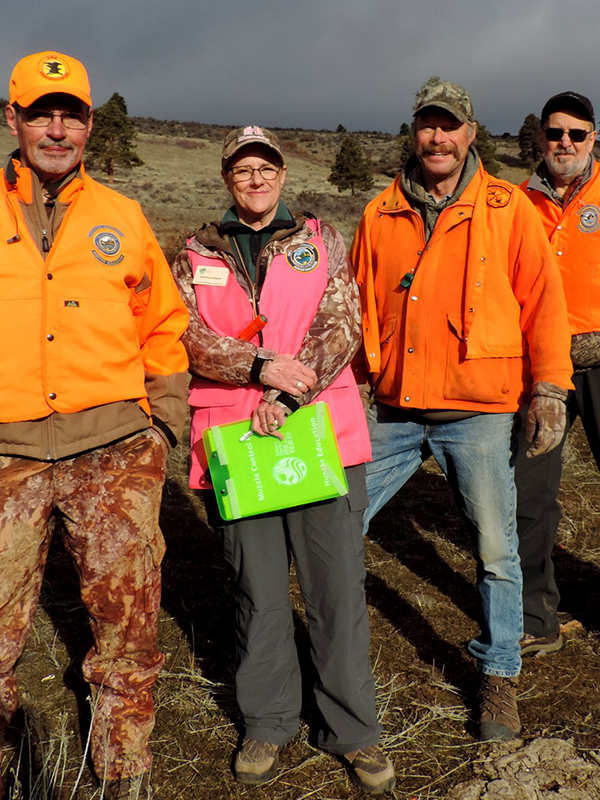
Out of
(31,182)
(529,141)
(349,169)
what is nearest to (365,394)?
(31,182)

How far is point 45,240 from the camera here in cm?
256

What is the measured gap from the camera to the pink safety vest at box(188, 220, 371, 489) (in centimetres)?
289

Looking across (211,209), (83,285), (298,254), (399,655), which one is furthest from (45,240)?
(211,209)

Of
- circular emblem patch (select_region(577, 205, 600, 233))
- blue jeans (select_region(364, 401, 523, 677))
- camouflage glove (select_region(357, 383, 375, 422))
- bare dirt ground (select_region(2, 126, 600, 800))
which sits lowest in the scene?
bare dirt ground (select_region(2, 126, 600, 800))

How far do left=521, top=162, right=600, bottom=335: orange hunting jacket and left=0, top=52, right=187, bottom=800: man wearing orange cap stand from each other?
6.26ft

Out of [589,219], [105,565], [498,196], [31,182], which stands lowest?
[105,565]

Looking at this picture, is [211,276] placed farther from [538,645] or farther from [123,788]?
[538,645]

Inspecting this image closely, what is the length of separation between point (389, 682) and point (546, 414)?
148 centimetres

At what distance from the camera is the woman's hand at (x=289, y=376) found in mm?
2791

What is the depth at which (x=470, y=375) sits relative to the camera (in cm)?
314

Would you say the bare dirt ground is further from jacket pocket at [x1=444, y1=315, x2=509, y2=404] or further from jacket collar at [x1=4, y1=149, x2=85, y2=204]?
jacket collar at [x1=4, y1=149, x2=85, y2=204]

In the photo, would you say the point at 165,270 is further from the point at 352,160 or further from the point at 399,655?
the point at 352,160

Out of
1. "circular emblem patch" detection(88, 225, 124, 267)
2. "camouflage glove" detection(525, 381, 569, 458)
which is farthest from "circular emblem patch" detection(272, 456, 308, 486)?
"camouflage glove" detection(525, 381, 569, 458)

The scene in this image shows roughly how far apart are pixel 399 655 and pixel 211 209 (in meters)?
26.5
